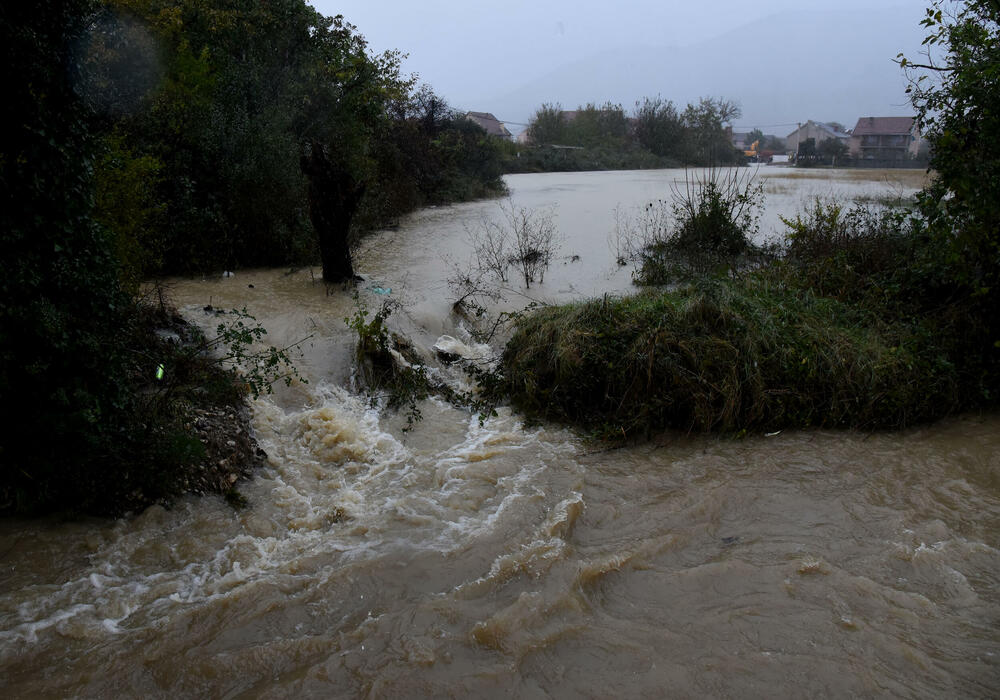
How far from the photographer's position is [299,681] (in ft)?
11.3

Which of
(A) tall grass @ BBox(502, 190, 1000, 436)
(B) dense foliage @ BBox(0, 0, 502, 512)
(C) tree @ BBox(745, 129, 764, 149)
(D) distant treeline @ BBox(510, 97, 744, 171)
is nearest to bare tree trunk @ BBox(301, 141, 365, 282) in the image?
(B) dense foliage @ BBox(0, 0, 502, 512)

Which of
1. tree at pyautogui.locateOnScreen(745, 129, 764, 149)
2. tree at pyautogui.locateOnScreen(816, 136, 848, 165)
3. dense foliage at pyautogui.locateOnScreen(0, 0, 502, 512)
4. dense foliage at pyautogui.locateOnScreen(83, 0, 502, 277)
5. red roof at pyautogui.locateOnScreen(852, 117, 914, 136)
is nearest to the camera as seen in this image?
dense foliage at pyautogui.locateOnScreen(0, 0, 502, 512)

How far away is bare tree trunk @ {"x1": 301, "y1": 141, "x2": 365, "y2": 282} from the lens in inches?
378

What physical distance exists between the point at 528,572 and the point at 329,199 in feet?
23.3

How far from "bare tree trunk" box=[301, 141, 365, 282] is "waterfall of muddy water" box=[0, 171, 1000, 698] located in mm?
3885

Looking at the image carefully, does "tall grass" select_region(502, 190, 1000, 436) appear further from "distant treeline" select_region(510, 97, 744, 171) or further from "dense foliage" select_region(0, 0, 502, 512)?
"distant treeline" select_region(510, 97, 744, 171)

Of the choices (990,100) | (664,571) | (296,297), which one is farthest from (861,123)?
(664,571)

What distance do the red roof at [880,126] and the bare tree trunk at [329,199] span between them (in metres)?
32.5

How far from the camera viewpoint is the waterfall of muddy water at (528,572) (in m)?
3.49

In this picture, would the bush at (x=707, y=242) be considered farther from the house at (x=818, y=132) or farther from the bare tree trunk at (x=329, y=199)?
the house at (x=818, y=132)

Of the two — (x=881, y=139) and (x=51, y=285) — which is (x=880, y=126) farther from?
(x=51, y=285)

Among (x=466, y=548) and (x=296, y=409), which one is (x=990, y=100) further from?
(x=296, y=409)

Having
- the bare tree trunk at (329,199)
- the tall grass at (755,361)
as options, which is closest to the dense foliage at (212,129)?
the bare tree trunk at (329,199)

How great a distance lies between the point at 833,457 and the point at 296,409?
5.13 metres
